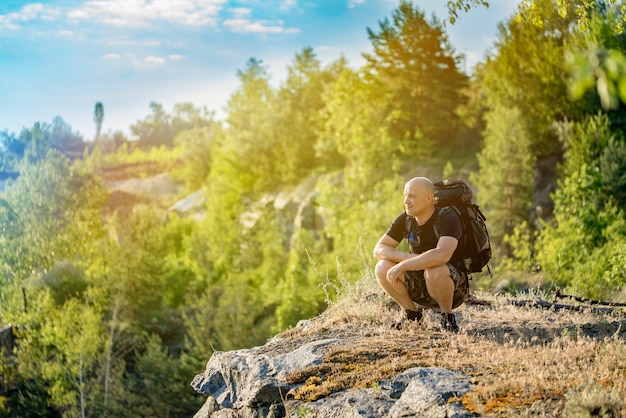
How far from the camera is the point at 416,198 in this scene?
7355mm

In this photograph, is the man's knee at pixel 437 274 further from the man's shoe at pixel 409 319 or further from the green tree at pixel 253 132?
the green tree at pixel 253 132

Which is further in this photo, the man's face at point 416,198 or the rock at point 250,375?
the man's face at point 416,198

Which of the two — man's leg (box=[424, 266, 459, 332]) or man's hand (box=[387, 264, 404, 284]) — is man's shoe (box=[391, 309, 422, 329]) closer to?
man's leg (box=[424, 266, 459, 332])

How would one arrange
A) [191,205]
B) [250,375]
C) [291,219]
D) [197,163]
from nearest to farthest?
1. [250,375]
2. [291,219]
3. [191,205]
4. [197,163]

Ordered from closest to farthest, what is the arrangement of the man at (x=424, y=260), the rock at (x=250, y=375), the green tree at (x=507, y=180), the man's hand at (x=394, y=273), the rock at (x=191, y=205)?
the rock at (x=250, y=375) → the man at (x=424, y=260) → the man's hand at (x=394, y=273) → the green tree at (x=507, y=180) → the rock at (x=191, y=205)

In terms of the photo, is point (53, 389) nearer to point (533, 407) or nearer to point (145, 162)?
point (533, 407)

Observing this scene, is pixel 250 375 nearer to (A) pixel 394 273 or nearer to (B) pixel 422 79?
(A) pixel 394 273

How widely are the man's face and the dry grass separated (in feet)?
4.53

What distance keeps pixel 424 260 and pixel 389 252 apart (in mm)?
523

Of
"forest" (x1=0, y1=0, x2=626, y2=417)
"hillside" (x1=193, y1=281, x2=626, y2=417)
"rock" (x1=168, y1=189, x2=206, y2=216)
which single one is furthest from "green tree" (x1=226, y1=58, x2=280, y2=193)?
"hillside" (x1=193, y1=281, x2=626, y2=417)

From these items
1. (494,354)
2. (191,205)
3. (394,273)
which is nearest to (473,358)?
(494,354)

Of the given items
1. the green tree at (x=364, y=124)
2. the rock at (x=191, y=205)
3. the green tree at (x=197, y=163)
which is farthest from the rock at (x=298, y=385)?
the green tree at (x=197, y=163)

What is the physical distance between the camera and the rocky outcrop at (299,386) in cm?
518

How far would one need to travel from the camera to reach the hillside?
4.82 m
